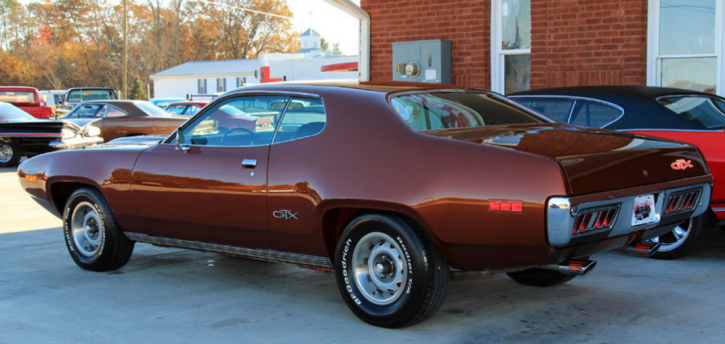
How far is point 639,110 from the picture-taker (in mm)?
6812

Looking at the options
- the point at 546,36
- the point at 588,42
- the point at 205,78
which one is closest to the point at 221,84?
the point at 205,78

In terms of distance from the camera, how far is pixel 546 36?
10852 millimetres

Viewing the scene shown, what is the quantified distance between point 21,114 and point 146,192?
13.6 m

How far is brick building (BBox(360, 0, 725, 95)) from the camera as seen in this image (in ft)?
33.2

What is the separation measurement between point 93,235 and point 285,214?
2.16 metres

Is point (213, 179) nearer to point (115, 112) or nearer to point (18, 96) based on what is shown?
point (115, 112)

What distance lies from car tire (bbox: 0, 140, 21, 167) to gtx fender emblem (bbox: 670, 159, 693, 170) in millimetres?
15682

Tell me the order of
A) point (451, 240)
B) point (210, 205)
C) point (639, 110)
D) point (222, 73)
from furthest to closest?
point (222, 73)
point (639, 110)
point (210, 205)
point (451, 240)

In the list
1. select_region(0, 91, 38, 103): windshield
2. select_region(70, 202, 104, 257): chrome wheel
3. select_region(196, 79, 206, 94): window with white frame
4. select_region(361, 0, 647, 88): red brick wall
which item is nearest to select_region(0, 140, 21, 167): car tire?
select_region(0, 91, 38, 103): windshield

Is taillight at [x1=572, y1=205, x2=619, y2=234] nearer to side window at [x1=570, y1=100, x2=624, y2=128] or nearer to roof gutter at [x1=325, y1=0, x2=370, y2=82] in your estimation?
side window at [x1=570, y1=100, x2=624, y2=128]

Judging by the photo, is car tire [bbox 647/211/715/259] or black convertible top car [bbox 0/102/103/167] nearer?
car tire [bbox 647/211/715/259]

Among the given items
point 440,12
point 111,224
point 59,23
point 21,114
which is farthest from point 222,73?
point 111,224


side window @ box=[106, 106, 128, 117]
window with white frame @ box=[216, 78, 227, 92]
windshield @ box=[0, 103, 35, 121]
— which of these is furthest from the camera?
window with white frame @ box=[216, 78, 227, 92]

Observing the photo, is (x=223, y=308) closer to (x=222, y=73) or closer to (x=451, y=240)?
(x=451, y=240)
